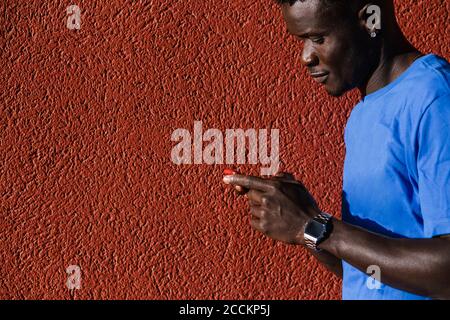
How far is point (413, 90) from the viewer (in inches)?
54.3

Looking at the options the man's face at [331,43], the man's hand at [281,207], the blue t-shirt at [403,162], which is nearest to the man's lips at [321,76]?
the man's face at [331,43]

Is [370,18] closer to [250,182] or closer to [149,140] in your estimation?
[250,182]

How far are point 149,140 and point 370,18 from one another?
1.40 m

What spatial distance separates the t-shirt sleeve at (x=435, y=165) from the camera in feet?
4.21

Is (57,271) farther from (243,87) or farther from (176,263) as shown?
(243,87)

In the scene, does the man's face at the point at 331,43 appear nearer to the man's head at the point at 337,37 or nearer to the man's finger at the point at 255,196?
the man's head at the point at 337,37

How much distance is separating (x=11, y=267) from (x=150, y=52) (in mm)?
1041

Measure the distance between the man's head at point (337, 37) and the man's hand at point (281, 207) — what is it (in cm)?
29

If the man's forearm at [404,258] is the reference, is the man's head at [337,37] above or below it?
above

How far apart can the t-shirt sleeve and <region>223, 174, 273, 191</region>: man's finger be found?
0.31 meters

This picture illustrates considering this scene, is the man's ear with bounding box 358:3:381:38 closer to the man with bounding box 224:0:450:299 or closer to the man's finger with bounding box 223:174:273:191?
the man with bounding box 224:0:450:299

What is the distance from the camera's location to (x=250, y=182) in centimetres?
145

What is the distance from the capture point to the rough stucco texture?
9.11 ft

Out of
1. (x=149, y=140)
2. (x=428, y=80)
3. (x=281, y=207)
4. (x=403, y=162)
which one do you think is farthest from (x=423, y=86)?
(x=149, y=140)
